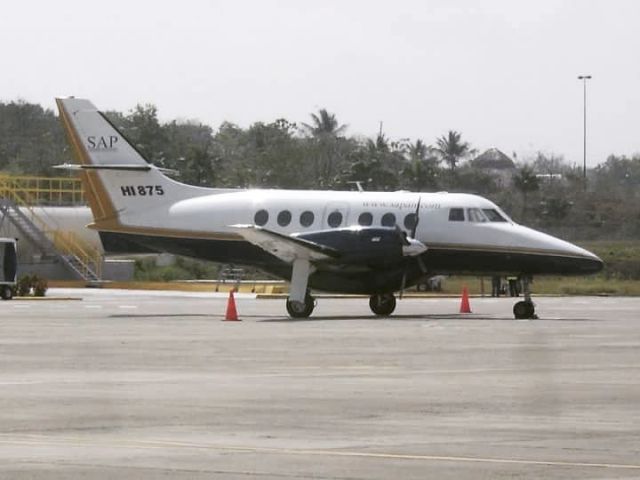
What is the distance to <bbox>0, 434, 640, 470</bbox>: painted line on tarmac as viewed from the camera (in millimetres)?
11906

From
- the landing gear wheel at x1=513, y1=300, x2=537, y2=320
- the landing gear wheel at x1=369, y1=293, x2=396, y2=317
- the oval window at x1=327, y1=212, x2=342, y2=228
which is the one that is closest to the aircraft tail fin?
the oval window at x1=327, y1=212, x2=342, y2=228

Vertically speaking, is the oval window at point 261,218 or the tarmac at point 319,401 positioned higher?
the oval window at point 261,218

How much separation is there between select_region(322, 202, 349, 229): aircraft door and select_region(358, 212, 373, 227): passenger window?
1.04 feet

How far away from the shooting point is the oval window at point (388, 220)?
38125 mm

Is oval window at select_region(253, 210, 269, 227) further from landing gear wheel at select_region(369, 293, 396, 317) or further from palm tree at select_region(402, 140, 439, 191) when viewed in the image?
palm tree at select_region(402, 140, 439, 191)

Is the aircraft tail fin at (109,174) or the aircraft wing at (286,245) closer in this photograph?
the aircraft wing at (286,245)

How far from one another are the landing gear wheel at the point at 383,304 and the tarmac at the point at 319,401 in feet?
18.8

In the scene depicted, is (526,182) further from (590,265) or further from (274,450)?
(274,450)

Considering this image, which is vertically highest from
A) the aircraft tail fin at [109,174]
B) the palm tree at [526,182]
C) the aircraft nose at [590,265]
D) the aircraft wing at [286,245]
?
the palm tree at [526,182]

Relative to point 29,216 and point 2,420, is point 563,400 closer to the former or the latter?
point 2,420

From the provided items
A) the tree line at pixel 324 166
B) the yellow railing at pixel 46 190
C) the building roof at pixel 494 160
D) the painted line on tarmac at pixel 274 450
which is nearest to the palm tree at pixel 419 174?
the tree line at pixel 324 166

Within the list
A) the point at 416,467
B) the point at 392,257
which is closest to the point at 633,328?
the point at 392,257

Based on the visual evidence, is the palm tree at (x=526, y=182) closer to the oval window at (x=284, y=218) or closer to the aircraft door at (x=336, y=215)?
the oval window at (x=284, y=218)

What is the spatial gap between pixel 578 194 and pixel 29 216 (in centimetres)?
4450
